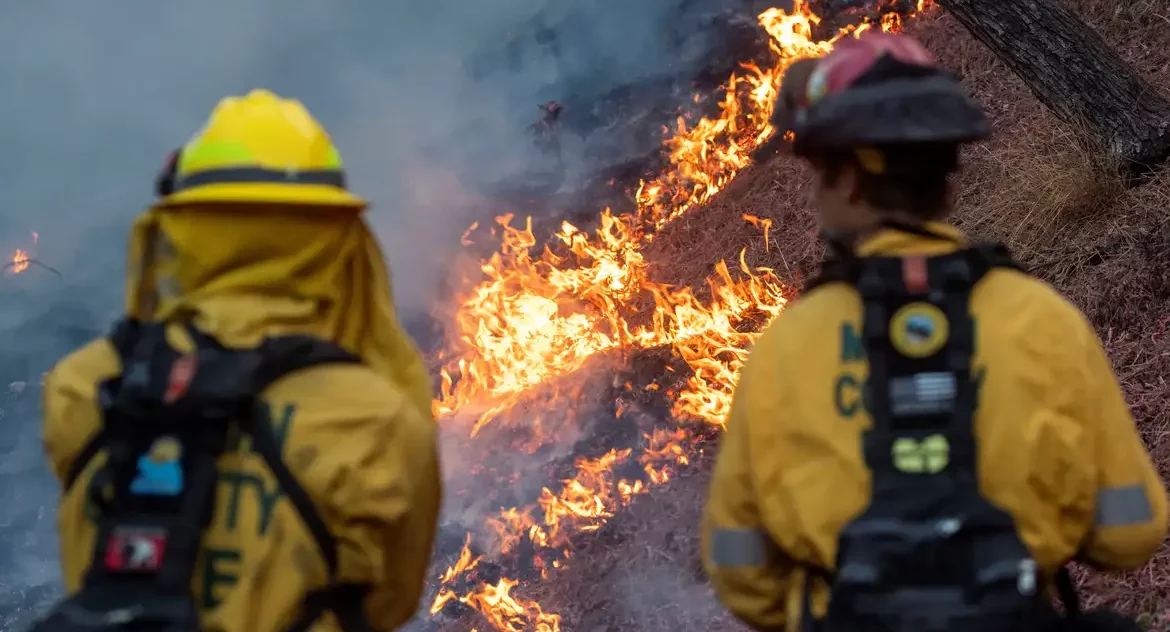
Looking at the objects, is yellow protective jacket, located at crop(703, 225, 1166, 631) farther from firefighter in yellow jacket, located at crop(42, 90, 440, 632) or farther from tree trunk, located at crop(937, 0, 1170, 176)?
tree trunk, located at crop(937, 0, 1170, 176)

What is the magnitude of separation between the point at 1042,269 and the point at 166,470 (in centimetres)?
487

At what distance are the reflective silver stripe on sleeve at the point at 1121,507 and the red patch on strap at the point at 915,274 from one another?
0.50 m

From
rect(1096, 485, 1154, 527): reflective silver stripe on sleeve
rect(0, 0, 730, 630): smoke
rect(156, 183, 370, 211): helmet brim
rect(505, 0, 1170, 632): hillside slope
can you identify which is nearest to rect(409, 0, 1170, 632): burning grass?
rect(505, 0, 1170, 632): hillside slope

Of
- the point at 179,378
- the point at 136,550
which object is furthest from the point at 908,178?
the point at 136,550

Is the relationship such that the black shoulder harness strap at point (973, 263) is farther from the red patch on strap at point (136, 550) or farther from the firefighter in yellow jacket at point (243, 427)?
the red patch on strap at point (136, 550)

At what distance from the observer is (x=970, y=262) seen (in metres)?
1.77

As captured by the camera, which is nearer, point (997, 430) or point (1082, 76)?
point (997, 430)

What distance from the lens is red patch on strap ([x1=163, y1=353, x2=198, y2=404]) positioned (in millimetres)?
1702

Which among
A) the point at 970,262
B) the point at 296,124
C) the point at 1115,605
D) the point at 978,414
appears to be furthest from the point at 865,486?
the point at 1115,605

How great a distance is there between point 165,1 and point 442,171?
2537 millimetres

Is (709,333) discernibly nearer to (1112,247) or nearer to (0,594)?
A: (1112,247)

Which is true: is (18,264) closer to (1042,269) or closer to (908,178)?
(1042,269)

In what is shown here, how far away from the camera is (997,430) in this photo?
1.70 metres

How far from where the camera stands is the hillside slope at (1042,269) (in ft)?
15.2
